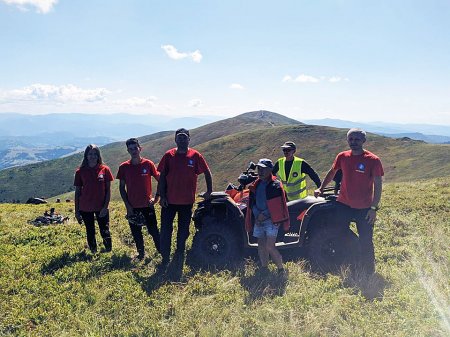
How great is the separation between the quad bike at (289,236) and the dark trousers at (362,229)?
0.16 meters

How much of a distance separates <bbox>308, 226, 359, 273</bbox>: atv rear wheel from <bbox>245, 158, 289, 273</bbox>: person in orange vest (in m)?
0.90

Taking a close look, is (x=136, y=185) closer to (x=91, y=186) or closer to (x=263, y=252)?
(x=91, y=186)

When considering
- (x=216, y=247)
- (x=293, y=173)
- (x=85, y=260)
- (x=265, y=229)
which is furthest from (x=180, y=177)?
(x=85, y=260)

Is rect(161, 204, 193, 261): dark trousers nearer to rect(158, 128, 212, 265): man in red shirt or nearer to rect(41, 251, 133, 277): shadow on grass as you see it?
rect(158, 128, 212, 265): man in red shirt

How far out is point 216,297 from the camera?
6.70 m

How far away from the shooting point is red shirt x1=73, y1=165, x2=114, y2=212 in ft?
30.1

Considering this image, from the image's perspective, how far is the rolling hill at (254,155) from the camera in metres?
63.9

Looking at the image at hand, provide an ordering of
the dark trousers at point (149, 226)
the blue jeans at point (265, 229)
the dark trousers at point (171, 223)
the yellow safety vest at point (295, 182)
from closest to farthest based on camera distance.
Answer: the blue jeans at point (265, 229) → the dark trousers at point (171, 223) → the dark trousers at point (149, 226) → the yellow safety vest at point (295, 182)

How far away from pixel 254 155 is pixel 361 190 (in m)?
102

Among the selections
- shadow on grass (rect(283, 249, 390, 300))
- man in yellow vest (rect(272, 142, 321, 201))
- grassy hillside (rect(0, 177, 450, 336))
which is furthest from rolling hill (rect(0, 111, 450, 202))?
grassy hillside (rect(0, 177, 450, 336))

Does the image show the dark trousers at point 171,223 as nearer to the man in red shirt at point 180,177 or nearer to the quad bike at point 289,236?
the man in red shirt at point 180,177

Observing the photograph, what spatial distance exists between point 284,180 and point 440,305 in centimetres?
465

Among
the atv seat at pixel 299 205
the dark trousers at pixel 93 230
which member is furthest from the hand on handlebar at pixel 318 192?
the dark trousers at pixel 93 230

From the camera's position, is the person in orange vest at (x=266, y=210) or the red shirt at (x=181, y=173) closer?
the person in orange vest at (x=266, y=210)
